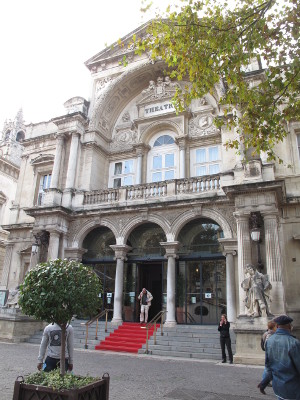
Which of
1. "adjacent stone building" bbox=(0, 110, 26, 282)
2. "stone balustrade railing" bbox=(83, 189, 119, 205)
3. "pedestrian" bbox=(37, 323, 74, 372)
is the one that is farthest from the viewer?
"adjacent stone building" bbox=(0, 110, 26, 282)

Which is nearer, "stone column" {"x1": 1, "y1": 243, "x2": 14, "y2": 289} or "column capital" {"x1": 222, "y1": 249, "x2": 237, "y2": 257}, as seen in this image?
"column capital" {"x1": 222, "y1": 249, "x2": 237, "y2": 257}

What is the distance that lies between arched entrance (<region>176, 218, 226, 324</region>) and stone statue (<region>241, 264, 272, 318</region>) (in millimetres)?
3405

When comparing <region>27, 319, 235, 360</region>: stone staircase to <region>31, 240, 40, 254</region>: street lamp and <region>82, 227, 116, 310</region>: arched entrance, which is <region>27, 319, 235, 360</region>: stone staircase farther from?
<region>31, 240, 40, 254</region>: street lamp

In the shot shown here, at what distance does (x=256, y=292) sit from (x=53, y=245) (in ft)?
34.5

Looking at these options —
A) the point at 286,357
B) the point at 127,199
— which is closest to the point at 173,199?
the point at 127,199

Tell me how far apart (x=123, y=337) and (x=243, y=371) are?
251 inches

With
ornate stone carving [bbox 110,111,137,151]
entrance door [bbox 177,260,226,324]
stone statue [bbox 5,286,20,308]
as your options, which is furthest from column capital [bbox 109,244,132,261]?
ornate stone carving [bbox 110,111,137,151]

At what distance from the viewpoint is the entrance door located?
15.7 m

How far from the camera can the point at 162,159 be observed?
20.6 metres

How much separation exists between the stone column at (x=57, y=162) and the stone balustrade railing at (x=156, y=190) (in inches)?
86.2

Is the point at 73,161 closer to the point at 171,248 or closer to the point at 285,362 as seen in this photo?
the point at 171,248

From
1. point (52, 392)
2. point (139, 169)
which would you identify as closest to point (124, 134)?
point (139, 169)

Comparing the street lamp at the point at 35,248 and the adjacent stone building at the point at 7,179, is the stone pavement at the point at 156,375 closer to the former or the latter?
the street lamp at the point at 35,248

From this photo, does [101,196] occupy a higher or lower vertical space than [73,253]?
higher
